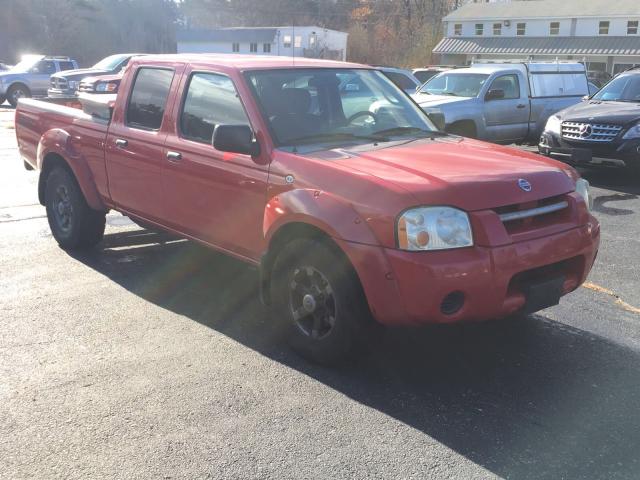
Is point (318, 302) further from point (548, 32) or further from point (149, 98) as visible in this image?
point (548, 32)

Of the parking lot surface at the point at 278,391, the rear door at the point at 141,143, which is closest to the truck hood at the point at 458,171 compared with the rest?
the parking lot surface at the point at 278,391

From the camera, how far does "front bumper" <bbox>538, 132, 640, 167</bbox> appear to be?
949 cm

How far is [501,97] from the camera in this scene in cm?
1248

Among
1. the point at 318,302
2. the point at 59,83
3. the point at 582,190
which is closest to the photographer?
the point at 318,302

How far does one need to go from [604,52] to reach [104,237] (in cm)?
5547

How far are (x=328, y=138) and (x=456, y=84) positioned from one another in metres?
9.29

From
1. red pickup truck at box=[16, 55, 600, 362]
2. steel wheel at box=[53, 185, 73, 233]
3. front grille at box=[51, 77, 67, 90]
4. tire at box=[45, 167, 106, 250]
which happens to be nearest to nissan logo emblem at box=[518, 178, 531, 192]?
red pickup truck at box=[16, 55, 600, 362]

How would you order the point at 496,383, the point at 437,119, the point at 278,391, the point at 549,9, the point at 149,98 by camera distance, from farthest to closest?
the point at 549,9, the point at 437,119, the point at 149,98, the point at 496,383, the point at 278,391

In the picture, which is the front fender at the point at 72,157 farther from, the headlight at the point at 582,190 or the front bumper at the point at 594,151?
the front bumper at the point at 594,151

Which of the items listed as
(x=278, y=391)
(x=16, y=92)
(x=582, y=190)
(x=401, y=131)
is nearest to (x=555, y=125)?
(x=401, y=131)

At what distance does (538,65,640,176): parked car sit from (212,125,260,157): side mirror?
23.5ft

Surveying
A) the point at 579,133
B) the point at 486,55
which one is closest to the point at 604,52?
the point at 486,55

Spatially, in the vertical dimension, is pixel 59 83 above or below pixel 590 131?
above

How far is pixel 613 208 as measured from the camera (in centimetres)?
842
